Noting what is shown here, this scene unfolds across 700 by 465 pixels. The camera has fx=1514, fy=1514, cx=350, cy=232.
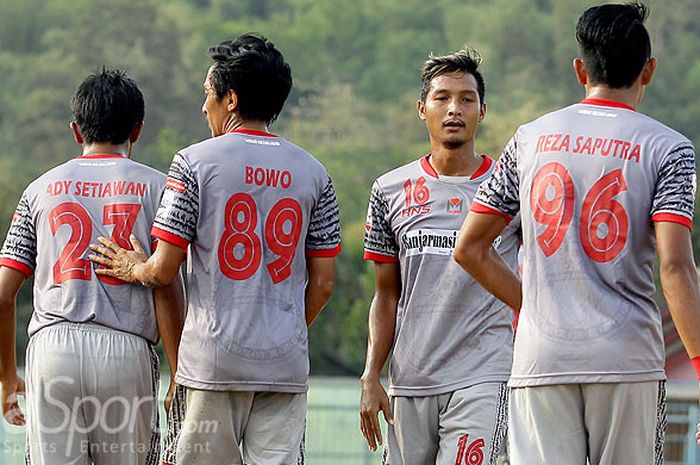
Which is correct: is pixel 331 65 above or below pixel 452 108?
above

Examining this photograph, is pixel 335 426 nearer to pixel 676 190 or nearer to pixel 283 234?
pixel 283 234

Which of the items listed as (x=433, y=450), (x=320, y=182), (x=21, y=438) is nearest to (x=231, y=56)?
(x=320, y=182)

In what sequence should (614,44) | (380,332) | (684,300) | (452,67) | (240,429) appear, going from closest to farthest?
(684,300) → (614,44) → (240,429) → (380,332) → (452,67)

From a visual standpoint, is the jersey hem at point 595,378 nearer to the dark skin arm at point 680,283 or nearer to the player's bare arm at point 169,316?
the dark skin arm at point 680,283

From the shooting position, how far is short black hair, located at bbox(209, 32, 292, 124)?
259 inches

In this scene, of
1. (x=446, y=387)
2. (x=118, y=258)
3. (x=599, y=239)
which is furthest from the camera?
(x=446, y=387)

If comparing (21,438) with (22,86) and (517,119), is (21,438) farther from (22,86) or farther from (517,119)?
(22,86)

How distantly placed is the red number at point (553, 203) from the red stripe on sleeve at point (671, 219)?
0.99 ft

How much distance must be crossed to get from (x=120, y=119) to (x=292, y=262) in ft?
3.96

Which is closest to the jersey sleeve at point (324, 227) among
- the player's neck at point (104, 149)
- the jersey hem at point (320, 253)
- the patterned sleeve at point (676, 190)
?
the jersey hem at point (320, 253)

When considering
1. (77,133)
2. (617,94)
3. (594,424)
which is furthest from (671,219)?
(77,133)

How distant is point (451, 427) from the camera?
710 centimetres

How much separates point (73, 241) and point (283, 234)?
3.41 ft

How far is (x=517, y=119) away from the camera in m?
75.4
